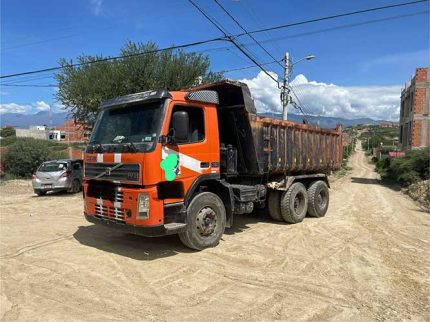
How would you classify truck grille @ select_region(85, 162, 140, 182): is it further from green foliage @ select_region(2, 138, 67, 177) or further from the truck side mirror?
green foliage @ select_region(2, 138, 67, 177)

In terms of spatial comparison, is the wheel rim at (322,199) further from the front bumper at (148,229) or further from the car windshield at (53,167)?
the car windshield at (53,167)

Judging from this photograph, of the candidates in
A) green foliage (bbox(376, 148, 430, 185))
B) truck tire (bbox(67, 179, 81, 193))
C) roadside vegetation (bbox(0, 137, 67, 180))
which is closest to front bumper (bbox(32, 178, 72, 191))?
truck tire (bbox(67, 179, 81, 193))

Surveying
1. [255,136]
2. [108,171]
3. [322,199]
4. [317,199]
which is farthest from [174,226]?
[322,199]

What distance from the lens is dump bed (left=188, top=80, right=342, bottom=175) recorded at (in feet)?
27.7

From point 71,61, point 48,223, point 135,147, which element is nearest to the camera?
point 135,147

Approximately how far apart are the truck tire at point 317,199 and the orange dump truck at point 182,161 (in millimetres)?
1859

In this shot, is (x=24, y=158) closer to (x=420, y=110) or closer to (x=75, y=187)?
(x=75, y=187)

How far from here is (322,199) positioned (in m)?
11.9

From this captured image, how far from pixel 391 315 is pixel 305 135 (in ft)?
21.8

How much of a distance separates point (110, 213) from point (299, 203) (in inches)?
222

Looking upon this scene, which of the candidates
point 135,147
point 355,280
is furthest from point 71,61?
point 355,280

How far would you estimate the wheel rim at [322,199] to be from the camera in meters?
11.6

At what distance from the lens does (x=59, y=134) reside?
4262 inches

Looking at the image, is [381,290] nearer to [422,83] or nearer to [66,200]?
[66,200]
